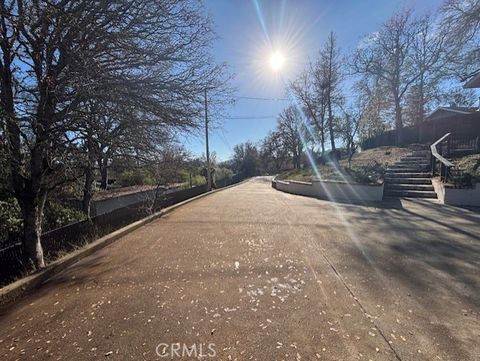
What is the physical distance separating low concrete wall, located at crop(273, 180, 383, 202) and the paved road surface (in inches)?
187

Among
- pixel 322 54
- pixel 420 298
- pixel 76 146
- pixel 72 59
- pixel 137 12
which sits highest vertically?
pixel 322 54

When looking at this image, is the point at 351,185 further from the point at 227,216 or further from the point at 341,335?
the point at 341,335

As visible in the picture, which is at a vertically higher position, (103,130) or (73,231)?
(103,130)

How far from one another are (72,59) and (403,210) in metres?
8.50

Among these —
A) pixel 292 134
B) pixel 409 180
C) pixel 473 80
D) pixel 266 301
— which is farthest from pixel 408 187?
pixel 292 134

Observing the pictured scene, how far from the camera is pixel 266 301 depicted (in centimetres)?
288

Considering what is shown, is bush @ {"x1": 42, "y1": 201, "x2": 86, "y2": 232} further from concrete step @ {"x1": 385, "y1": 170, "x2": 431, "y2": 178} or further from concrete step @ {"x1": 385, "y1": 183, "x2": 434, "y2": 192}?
concrete step @ {"x1": 385, "y1": 170, "x2": 431, "y2": 178}

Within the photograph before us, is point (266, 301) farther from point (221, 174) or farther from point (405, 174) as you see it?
point (221, 174)

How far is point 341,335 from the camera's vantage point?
2.30m

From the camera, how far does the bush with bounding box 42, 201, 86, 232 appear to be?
22.0 feet

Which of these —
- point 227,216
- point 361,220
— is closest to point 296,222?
point 361,220

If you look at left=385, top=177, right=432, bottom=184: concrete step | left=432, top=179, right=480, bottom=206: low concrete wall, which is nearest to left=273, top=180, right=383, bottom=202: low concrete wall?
left=385, top=177, right=432, bottom=184: concrete step

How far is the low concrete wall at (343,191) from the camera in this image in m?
10.1

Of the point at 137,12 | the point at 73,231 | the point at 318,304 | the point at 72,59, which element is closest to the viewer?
the point at 318,304
